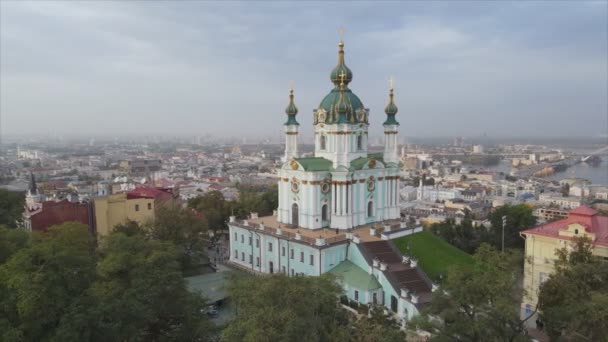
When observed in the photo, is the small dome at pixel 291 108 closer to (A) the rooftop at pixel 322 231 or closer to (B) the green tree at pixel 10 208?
(A) the rooftop at pixel 322 231

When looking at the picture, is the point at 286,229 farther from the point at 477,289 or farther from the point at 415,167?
the point at 415,167

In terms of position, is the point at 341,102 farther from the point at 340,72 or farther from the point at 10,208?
A: the point at 10,208

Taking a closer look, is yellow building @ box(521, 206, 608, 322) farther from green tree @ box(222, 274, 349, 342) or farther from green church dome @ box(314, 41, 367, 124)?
green church dome @ box(314, 41, 367, 124)

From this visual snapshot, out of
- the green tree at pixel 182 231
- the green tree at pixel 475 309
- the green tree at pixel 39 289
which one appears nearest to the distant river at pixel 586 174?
the green tree at pixel 182 231

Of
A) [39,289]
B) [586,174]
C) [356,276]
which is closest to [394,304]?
[356,276]

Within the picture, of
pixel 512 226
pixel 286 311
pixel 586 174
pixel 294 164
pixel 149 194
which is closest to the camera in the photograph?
pixel 286 311
